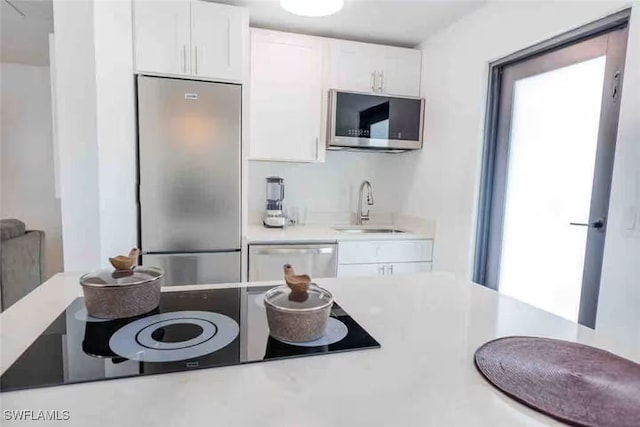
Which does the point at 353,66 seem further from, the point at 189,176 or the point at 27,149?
the point at 27,149

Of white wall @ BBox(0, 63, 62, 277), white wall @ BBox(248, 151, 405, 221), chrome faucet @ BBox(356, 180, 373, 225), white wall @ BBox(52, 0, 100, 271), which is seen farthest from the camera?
white wall @ BBox(0, 63, 62, 277)

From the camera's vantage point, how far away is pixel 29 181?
4246mm

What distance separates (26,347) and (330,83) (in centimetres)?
253

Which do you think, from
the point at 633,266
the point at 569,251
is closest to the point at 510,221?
the point at 569,251

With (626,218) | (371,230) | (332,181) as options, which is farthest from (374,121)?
(626,218)

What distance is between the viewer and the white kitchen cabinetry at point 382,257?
270 cm

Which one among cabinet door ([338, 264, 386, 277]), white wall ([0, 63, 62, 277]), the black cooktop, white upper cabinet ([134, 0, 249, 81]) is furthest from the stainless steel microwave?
white wall ([0, 63, 62, 277])

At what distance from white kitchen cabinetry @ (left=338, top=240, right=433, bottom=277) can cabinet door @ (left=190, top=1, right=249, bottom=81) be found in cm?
140

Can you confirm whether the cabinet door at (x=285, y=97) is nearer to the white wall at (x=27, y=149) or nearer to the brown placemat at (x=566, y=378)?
the brown placemat at (x=566, y=378)

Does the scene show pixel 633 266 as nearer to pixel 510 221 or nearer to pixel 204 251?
pixel 510 221

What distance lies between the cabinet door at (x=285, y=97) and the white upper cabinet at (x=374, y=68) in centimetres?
13

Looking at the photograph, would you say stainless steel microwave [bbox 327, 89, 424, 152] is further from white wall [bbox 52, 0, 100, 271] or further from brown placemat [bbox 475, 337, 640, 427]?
brown placemat [bbox 475, 337, 640, 427]

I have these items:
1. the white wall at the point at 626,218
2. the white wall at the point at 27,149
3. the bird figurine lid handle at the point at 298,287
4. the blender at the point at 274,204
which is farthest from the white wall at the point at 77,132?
the white wall at the point at 27,149

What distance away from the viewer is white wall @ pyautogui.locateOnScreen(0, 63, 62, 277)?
418cm
